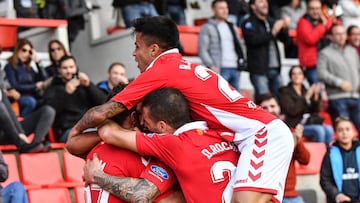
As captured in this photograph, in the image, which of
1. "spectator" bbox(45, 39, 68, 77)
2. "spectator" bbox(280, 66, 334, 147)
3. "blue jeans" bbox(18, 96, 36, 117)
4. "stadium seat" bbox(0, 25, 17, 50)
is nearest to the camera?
"blue jeans" bbox(18, 96, 36, 117)

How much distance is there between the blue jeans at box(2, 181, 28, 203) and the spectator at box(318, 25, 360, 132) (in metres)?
5.80

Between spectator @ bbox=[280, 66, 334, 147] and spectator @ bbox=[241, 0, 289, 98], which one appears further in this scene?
spectator @ bbox=[241, 0, 289, 98]

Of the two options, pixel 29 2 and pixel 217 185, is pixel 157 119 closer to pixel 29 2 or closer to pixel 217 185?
pixel 217 185

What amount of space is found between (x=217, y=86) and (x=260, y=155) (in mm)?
468

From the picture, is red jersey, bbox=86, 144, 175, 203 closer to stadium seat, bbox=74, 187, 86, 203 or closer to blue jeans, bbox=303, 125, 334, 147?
stadium seat, bbox=74, 187, 86, 203

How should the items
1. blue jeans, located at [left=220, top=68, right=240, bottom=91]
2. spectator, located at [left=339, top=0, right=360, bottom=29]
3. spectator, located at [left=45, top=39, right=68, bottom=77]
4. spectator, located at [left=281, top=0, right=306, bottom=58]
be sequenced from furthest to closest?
spectator, located at [left=339, top=0, right=360, bottom=29] → spectator, located at [left=281, top=0, right=306, bottom=58] → blue jeans, located at [left=220, top=68, right=240, bottom=91] → spectator, located at [left=45, top=39, right=68, bottom=77]

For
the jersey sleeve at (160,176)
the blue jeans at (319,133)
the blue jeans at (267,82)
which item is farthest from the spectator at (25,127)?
the jersey sleeve at (160,176)

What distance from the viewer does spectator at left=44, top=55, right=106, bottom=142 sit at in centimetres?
1048

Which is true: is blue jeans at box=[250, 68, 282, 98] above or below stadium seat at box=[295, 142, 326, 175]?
above

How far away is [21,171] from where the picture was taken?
31.6 feet

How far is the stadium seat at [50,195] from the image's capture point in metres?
9.06

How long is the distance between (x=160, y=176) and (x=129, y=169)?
177 mm

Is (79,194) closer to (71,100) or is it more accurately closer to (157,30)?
(71,100)

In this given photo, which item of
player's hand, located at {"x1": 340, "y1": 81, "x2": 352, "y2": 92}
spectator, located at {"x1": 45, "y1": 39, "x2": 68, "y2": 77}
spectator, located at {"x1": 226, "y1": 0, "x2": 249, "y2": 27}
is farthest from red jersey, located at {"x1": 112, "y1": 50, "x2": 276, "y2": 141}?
spectator, located at {"x1": 226, "y1": 0, "x2": 249, "y2": 27}
